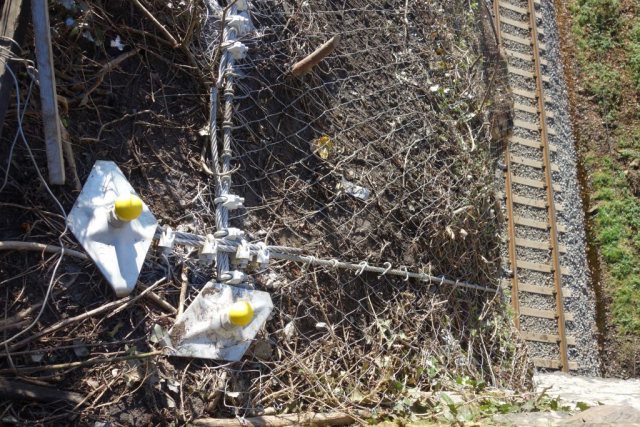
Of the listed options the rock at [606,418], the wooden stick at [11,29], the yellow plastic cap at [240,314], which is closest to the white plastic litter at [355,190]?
the yellow plastic cap at [240,314]

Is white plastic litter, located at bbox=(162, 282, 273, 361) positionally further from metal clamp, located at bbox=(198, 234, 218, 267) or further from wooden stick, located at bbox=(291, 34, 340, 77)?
wooden stick, located at bbox=(291, 34, 340, 77)

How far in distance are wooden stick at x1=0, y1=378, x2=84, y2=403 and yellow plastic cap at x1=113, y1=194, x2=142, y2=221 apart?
84cm

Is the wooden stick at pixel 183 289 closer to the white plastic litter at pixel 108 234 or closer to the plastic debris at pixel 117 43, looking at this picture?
the white plastic litter at pixel 108 234

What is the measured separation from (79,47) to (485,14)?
639 cm

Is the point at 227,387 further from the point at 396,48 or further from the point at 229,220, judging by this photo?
the point at 396,48

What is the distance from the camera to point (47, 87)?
2.99m

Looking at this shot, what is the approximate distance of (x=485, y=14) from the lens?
8.64 metres

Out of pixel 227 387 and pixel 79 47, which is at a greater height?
pixel 79 47

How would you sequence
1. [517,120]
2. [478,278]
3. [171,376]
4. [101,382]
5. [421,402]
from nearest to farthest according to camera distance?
[101,382] → [171,376] → [421,402] → [478,278] → [517,120]

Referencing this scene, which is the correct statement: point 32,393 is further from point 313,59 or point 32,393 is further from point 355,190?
point 313,59

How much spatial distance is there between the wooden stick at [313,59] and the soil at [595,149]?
539cm

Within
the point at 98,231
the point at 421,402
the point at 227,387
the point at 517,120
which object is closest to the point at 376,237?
the point at 421,402

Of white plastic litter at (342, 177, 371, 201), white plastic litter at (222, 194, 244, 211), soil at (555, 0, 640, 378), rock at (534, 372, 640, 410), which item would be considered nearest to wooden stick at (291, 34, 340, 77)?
white plastic litter at (342, 177, 371, 201)

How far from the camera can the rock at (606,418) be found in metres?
3.49
